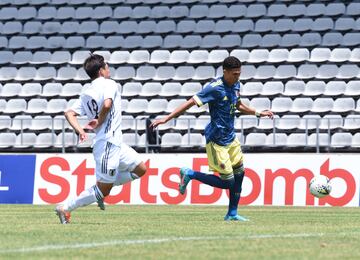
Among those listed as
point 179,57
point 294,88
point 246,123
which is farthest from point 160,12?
point 246,123

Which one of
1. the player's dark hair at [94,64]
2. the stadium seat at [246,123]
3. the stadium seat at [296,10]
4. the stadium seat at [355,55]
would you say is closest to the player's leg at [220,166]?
the player's dark hair at [94,64]

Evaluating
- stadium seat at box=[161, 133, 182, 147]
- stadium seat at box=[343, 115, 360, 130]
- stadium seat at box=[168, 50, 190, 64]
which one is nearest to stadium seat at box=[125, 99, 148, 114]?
stadium seat at box=[168, 50, 190, 64]

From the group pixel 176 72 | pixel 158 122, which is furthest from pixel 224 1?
pixel 158 122

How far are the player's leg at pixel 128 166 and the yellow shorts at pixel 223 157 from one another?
113cm

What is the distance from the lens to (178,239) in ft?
31.0

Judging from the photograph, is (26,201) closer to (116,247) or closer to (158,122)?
(158,122)

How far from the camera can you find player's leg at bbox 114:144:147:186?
40.5 feet

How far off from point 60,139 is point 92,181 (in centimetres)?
362

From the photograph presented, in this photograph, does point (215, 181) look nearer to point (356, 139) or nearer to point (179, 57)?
point (356, 139)

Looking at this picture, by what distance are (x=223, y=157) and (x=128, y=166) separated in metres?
1.38

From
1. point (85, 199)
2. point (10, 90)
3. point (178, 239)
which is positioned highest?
point (10, 90)

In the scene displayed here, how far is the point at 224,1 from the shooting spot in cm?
2872

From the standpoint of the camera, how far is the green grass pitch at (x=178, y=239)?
317 inches

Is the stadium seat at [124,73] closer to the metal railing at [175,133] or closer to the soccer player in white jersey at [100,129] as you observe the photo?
the metal railing at [175,133]
